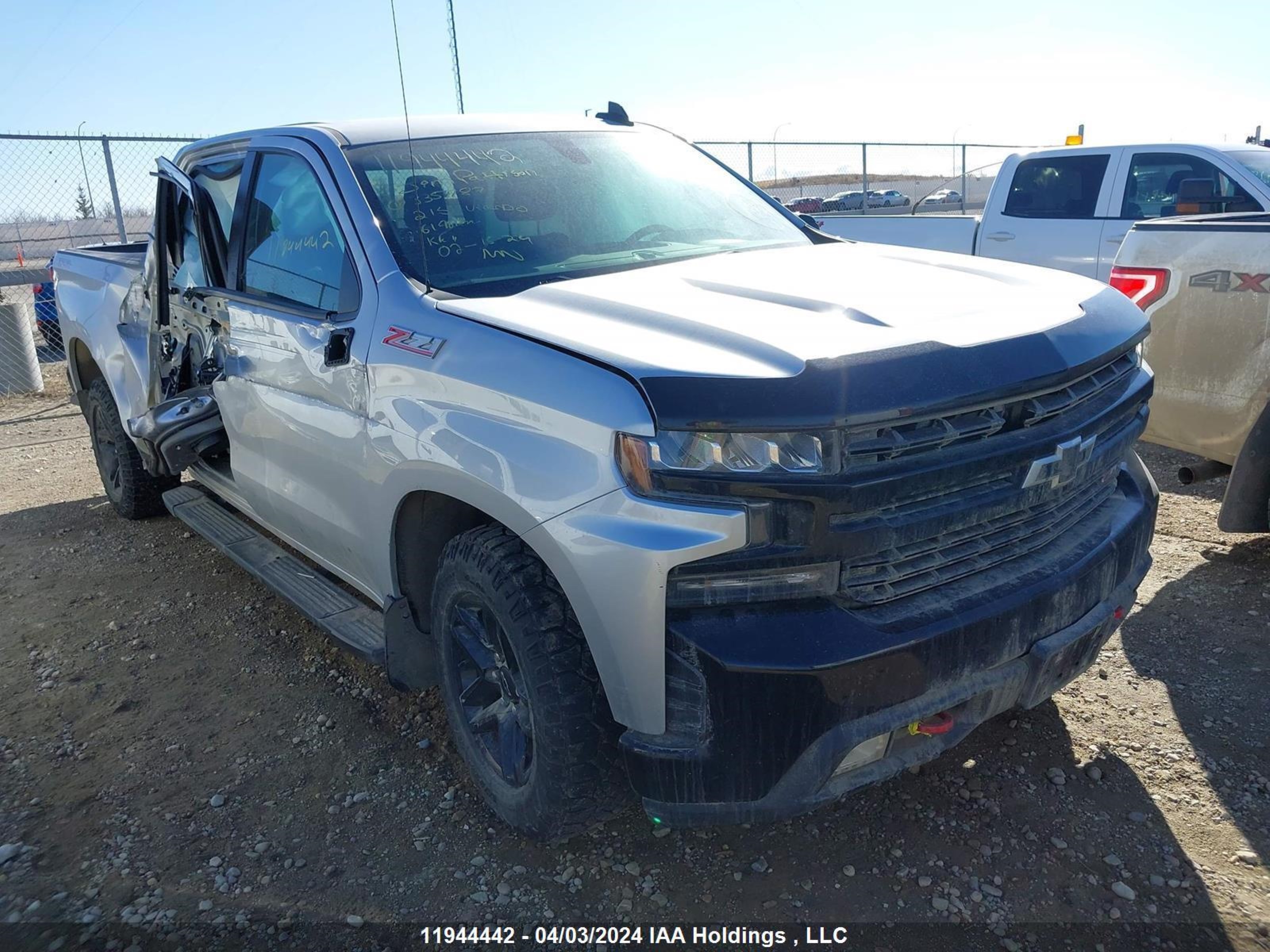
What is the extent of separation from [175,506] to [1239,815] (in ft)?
14.8

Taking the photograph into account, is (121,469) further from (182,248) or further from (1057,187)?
(1057,187)

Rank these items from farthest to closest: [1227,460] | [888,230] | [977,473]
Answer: [888,230]
[1227,460]
[977,473]

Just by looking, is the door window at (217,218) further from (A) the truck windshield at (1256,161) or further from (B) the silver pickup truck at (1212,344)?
(A) the truck windshield at (1256,161)

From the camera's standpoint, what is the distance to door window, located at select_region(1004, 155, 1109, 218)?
7.69m

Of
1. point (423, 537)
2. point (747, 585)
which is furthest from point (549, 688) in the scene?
point (423, 537)

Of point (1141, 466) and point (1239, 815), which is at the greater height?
point (1141, 466)

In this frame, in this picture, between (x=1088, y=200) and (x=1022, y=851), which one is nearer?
(x=1022, y=851)

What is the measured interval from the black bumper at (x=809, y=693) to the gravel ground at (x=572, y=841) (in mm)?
466

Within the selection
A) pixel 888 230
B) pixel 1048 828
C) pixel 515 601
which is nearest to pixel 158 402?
pixel 515 601

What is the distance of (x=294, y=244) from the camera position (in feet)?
11.4

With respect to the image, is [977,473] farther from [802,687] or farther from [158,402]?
[158,402]

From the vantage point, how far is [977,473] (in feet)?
7.48

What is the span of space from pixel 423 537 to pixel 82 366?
4097 mm

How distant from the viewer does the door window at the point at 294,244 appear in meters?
3.17
